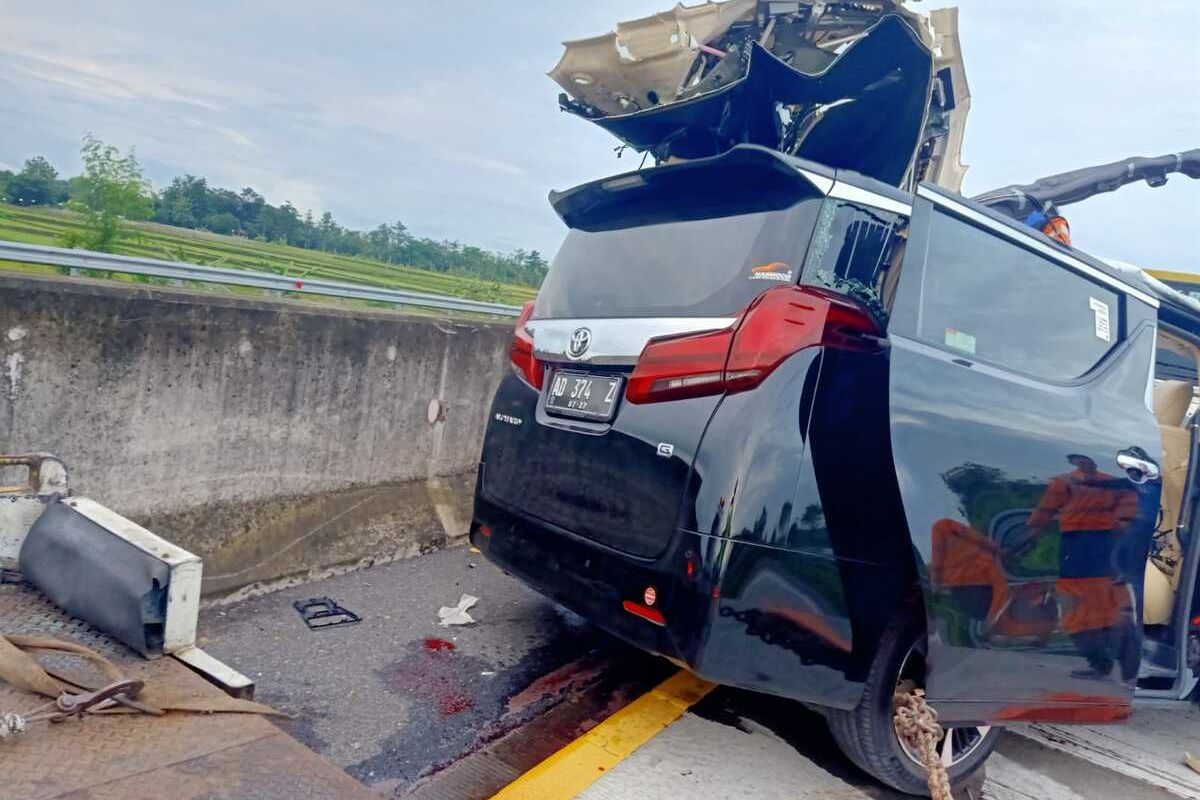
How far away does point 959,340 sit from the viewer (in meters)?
2.76

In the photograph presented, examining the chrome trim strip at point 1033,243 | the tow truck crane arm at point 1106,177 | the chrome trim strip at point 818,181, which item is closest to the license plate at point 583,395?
the chrome trim strip at point 818,181

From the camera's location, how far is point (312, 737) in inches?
108

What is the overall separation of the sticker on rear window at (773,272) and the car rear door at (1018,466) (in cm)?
41

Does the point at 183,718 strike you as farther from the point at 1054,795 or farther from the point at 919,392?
the point at 1054,795

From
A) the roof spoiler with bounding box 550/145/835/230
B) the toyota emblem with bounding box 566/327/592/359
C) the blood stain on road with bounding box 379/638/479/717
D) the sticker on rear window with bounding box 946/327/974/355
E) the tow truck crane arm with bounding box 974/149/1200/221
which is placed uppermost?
the tow truck crane arm with bounding box 974/149/1200/221

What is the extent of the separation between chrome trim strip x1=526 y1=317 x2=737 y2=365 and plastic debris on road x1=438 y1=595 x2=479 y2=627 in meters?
1.47

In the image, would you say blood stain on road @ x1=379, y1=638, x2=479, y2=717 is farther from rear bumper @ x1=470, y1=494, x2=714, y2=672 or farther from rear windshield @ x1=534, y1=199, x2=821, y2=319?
rear windshield @ x1=534, y1=199, x2=821, y2=319

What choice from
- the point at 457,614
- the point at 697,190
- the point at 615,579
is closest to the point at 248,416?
the point at 457,614

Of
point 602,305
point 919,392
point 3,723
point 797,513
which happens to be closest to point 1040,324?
point 919,392

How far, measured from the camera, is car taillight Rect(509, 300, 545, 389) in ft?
10.4

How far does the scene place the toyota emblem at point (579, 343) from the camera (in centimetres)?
288

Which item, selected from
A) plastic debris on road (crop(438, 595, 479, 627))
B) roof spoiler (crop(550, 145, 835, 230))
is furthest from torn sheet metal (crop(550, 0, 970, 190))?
plastic debris on road (crop(438, 595, 479, 627))

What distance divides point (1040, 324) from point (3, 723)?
335 centimetres

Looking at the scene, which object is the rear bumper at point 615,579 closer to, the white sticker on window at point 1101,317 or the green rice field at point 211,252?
the green rice field at point 211,252
